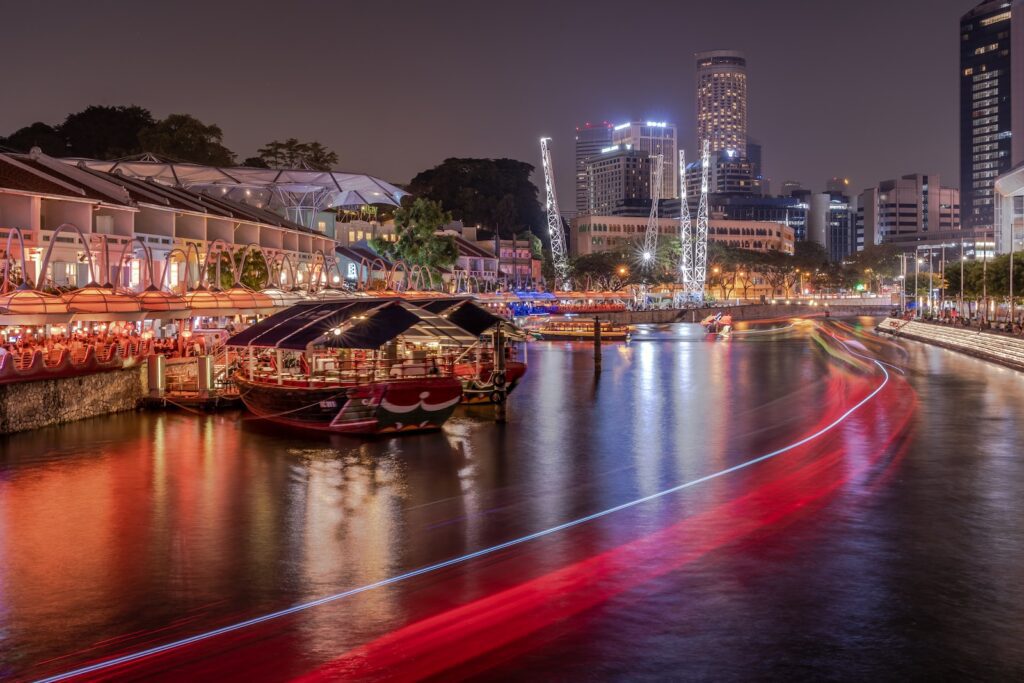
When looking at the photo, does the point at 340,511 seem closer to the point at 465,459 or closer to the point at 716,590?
the point at 465,459

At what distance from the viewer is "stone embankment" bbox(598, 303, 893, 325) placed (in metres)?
134

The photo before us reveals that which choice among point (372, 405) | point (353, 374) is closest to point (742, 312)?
Answer: point (353, 374)

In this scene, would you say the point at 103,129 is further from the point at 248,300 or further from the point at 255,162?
the point at 248,300

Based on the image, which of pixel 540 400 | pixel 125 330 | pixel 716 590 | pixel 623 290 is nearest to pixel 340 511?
pixel 716 590

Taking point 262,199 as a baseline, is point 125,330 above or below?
below

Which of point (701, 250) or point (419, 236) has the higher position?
point (701, 250)

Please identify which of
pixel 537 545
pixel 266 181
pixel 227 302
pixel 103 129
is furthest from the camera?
pixel 103 129

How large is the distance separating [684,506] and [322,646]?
9616 mm

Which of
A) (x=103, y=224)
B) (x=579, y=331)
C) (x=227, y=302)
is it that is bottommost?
(x=579, y=331)

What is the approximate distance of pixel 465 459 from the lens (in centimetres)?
2520

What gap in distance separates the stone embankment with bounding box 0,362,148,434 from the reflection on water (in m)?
1.42

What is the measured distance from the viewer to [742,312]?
15450cm

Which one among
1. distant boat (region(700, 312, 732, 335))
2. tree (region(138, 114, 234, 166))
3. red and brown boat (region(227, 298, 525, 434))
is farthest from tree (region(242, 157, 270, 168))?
red and brown boat (region(227, 298, 525, 434))

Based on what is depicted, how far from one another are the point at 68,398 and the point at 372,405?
11.5m
